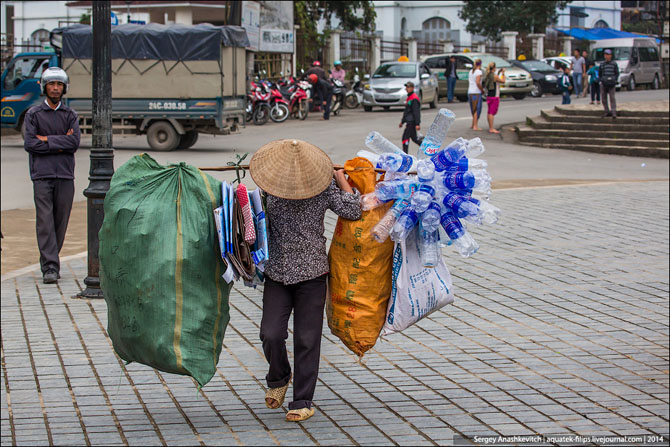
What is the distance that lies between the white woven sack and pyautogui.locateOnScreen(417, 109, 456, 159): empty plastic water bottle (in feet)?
1.05

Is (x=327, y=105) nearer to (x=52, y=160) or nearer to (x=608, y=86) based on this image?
(x=608, y=86)

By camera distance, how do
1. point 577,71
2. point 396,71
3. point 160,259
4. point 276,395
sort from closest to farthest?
point 160,259 < point 276,395 < point 396,71 < point 577,71

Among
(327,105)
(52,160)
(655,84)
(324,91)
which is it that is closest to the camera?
(52,160)

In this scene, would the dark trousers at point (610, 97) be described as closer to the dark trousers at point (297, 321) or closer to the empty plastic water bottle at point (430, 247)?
the dark trousers at point (297, 321)

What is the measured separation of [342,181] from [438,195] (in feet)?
1.64

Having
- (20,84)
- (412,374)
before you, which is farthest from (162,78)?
(412,374)

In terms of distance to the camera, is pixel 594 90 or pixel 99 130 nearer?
pixel 99 130

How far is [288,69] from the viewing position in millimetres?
31844

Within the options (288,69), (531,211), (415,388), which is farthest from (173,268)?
(288,69)

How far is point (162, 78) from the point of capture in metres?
18.4

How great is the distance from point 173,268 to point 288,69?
28.8 m

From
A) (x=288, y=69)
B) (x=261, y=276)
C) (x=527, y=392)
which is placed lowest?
(x=527, y=392)

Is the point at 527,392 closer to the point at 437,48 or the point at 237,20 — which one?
the point at 237,20

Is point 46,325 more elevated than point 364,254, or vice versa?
point 364,254
